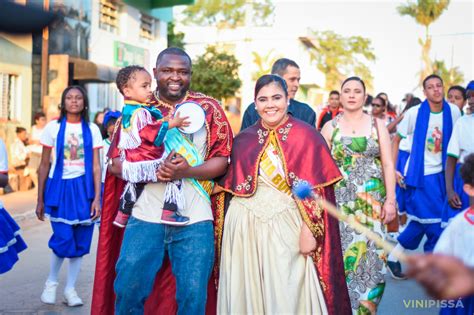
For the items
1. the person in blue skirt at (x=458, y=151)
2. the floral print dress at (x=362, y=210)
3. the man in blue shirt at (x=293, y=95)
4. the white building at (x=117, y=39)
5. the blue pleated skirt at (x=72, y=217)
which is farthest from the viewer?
the white building at (x=117, y=39)

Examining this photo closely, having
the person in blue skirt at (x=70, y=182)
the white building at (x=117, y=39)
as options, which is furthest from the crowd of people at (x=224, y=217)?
the white building at (x=117, y=39)

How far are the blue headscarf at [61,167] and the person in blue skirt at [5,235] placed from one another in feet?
3.00

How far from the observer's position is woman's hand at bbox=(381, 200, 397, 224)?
6.05 metres

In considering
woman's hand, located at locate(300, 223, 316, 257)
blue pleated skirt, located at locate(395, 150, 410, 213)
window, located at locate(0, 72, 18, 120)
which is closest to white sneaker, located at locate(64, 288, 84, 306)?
woman's hand, located at locate(300, 223, 316, 257)

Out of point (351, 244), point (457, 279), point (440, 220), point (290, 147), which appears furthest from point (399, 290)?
point (457, 279)

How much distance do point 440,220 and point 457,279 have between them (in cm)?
631

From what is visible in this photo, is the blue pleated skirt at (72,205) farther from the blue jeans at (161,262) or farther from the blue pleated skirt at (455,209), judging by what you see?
the blue pleated skirt at (455,209)

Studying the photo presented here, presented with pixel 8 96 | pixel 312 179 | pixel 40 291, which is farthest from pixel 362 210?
pixel 8 96

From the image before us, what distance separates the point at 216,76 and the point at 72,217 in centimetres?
3124

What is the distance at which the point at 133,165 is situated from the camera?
179 inches

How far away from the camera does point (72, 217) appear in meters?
7.18

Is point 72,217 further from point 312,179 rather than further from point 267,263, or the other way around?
point 312,179

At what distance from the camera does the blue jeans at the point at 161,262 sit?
15.0 ft

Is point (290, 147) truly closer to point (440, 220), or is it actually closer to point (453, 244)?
point (453, 244)
